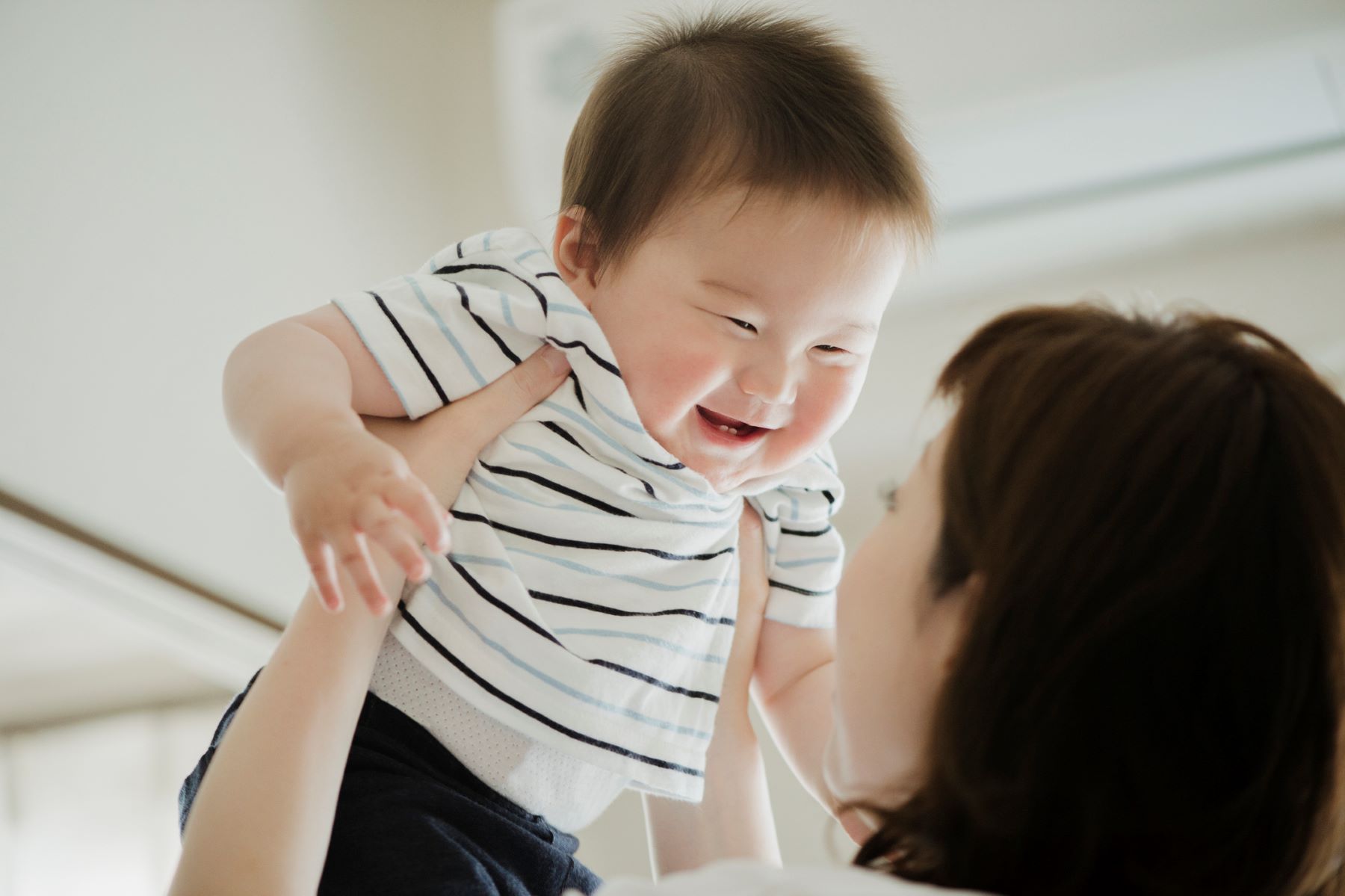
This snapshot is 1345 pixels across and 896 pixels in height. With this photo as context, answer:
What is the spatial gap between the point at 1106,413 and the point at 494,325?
16.4 inches

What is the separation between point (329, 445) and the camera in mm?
561

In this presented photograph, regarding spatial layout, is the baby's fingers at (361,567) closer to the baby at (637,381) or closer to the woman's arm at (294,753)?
the woman's arm at (294,753)

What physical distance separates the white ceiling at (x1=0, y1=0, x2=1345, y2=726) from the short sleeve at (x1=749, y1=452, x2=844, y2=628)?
561mm

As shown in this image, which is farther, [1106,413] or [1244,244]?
[1244,244]

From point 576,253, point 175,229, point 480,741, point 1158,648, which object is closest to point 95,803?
point 175,229

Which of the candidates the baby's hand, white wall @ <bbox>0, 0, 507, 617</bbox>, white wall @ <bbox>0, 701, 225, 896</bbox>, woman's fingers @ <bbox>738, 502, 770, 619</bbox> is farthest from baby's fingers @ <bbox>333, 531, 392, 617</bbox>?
white wall @ <bbox>0, 701, 225, 896</bbox>

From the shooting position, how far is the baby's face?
2.41ft

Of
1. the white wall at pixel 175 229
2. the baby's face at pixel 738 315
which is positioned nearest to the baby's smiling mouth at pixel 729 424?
the baby's face at pixel 738 315

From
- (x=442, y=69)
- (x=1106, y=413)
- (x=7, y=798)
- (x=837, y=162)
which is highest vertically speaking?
(x=442, y=69)

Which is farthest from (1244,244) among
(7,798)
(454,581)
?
(7,798)

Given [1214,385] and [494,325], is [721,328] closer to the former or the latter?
[494,325]

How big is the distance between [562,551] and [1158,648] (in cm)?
38

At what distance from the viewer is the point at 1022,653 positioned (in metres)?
0.48

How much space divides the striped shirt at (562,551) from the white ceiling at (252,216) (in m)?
0.38
